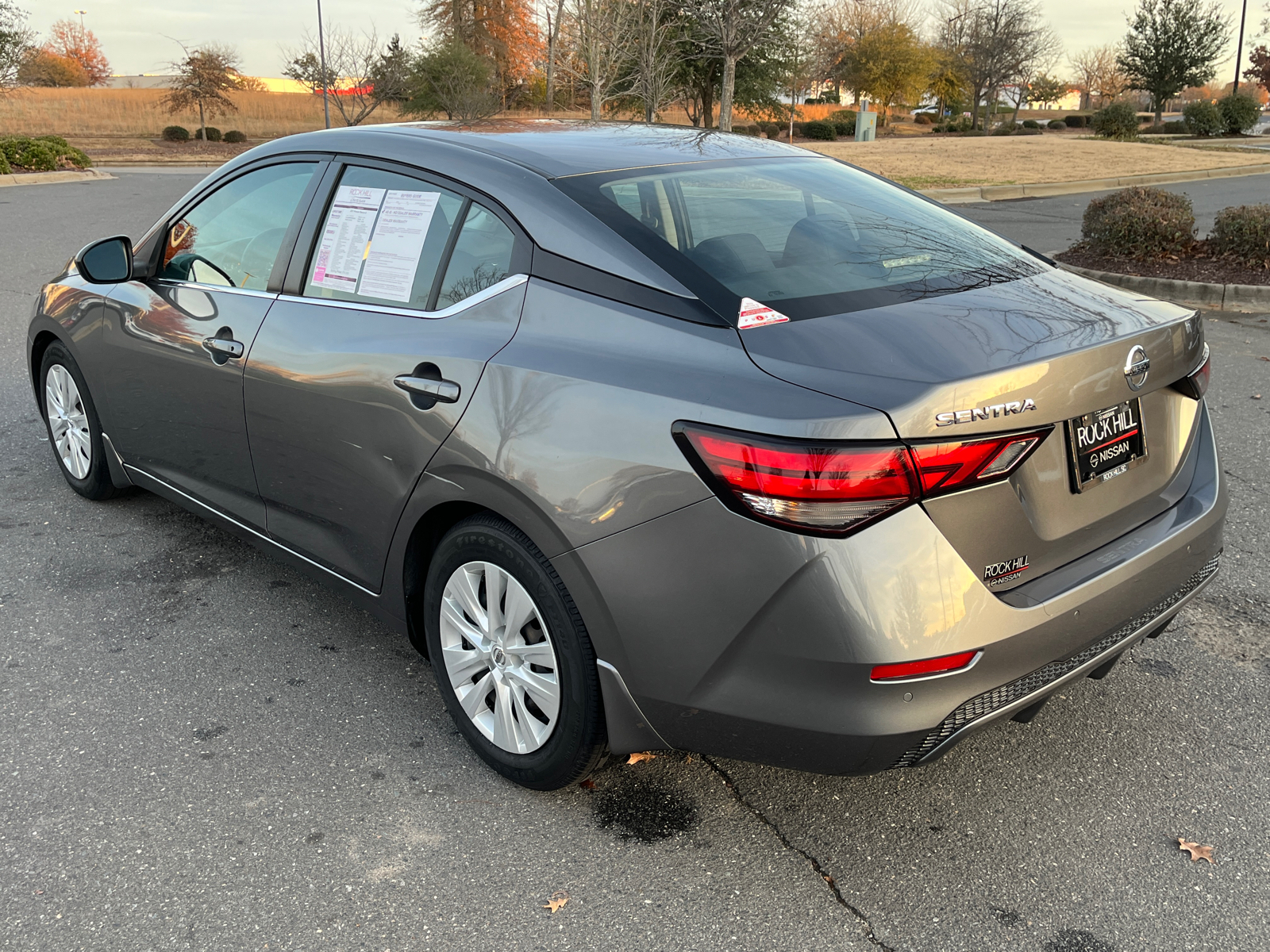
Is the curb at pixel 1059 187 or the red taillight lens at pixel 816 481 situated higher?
the curb at pixel 1059 187

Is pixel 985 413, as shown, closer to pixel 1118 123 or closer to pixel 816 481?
pixel 816 481

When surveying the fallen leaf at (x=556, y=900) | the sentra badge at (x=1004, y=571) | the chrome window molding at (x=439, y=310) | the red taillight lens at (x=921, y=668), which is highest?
the chrome window molding at (x=439, y=310)

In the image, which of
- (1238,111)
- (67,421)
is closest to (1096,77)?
(1238,111)

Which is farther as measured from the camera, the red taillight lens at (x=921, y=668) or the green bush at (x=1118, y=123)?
the green bush at (x=1118, y=123)

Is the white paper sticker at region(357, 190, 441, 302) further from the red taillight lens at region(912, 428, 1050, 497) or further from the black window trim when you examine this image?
the red taillight lens at region(912, 428, 1050, 497)

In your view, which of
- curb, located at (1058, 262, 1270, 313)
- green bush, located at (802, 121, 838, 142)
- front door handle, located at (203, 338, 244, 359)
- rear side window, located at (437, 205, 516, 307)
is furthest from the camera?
green bush, located at (802, 121, 838, 142)

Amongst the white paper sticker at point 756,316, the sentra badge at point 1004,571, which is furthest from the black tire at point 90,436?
the sentra badge at point 1004,571

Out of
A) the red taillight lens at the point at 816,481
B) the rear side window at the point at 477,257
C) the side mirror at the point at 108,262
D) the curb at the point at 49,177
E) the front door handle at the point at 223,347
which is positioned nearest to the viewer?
the red taillight lens at the point at 816,481

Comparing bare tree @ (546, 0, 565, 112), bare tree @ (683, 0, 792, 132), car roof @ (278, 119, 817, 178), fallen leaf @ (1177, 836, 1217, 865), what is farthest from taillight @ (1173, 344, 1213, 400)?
bare tree @ (546, 0, 565, 112)

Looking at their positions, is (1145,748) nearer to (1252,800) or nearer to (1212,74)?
(1252,800)

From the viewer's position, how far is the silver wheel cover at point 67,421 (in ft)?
15.0

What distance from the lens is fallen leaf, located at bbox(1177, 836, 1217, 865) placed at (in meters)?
2.48

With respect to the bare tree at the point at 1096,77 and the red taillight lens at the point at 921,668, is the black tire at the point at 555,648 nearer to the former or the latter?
the red taillight lens at the point at 921,668

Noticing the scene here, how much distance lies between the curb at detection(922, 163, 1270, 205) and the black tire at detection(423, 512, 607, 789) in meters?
15.2
